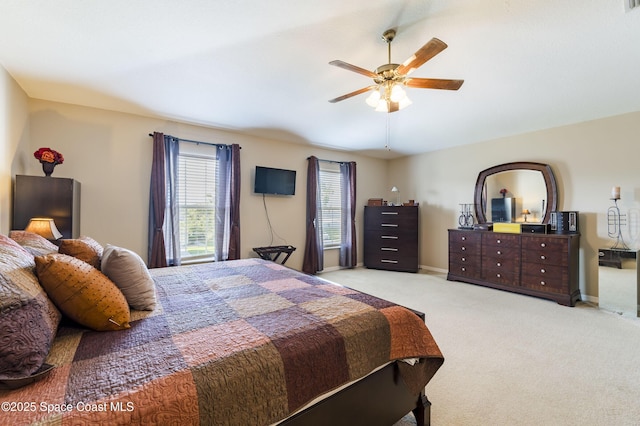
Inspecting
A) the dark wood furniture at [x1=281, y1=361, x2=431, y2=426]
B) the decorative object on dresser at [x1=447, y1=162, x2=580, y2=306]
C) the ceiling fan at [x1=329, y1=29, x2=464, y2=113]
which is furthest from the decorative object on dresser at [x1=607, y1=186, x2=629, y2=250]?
the dark wood furniture at [x1=281, y1=361, x2=431, y2=426]

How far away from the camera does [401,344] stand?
143 cm

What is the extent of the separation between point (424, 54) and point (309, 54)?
946mm

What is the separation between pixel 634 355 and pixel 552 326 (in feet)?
1.97

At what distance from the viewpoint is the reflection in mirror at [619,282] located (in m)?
3.05

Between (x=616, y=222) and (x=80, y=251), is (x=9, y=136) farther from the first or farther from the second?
(x=616, y=222)

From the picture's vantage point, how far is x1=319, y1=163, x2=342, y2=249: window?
5.40 m

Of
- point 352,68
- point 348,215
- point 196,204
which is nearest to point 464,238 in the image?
point 348,215

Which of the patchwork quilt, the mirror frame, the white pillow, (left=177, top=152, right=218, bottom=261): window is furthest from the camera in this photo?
the mirror frame

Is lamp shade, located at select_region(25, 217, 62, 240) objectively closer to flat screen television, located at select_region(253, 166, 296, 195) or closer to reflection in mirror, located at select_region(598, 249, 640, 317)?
flat screen television, located at select_region(253, 166, 296, 195)

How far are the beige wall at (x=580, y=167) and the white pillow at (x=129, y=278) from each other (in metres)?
5.11

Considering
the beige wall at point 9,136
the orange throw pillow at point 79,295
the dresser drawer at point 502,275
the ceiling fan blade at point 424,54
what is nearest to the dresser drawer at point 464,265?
the dresser drawer at point 502,275

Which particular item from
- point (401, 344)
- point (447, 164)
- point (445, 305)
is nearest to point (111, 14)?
point (401, 344)

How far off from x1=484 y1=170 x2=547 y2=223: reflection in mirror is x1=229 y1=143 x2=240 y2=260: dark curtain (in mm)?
4228

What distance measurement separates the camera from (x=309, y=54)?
2238 mm
